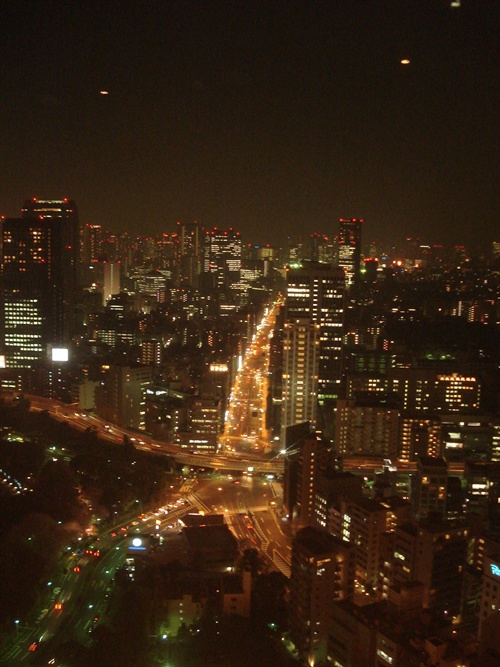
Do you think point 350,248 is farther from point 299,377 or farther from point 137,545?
point 137,545

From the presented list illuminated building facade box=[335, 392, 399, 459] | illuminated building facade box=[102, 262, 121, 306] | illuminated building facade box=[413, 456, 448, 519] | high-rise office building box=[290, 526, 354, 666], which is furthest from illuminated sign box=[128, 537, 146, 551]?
illuminated building facade box=[102, 262, 121, 306]

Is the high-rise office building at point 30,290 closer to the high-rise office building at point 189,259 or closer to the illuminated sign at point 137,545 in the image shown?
the high-rise office building at point 189,259

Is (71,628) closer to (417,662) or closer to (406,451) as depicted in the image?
(417,662)

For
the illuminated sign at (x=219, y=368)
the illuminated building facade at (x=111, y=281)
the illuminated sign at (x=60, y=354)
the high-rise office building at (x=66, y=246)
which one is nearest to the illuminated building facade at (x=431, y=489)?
the illuminated sign at (x=219, y=368)

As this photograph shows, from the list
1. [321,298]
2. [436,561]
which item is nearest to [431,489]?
[436,561]

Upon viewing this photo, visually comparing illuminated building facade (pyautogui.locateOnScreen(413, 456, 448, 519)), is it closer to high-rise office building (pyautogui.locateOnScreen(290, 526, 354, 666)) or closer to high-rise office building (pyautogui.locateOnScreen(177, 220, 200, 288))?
high-rise office building (pyautogui.locateOnScreen(290, 526, 354, 666))

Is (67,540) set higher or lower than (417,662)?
lower

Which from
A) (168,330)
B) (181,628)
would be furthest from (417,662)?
(168,330)
